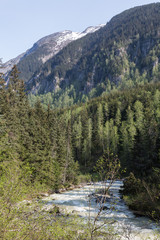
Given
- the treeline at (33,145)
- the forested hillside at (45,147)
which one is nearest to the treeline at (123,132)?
the forested hillside at (45,147)

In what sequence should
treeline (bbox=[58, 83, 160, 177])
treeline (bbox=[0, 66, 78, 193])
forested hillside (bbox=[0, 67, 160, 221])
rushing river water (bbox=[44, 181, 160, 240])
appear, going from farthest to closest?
treeline (bbox=[58, 83, 160, 177]) → treeline (bbox=[0, 66, 78, 193]) → forested hillside (bbox=[0, 67, 160, 221]) → rushing river water (bbox=[44, 181, 160, 240])

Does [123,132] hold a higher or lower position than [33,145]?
lower

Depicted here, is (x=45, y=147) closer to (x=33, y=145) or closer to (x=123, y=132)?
(x=33, y=145)

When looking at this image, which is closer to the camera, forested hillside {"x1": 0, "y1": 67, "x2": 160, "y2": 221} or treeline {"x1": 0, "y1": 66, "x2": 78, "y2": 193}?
forested hillside {"x1": 0, "y1": 67, "x2": 160, "y2": 221}

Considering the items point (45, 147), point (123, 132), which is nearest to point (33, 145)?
point (45, 147)

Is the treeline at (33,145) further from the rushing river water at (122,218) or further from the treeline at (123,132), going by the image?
the treeline at (123,132)

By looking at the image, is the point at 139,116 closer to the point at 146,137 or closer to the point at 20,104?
the point at 146,137

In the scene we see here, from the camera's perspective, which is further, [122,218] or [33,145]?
[33,145]

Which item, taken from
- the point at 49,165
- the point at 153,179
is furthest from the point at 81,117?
the point at 153,179

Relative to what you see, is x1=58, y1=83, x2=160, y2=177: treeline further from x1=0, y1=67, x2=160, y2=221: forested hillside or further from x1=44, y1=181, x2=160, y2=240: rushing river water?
x1=44, y1=181, x2=160, y2=240: rushing river water

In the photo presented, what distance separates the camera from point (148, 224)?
1691 cm

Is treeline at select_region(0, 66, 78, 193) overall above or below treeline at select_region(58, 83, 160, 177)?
above

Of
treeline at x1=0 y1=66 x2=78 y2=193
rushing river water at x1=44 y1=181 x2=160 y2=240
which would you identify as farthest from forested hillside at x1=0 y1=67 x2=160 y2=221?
rushing river water at x1=44 y1=181 x2=160 y2=240

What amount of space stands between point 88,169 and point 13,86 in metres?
43.5
